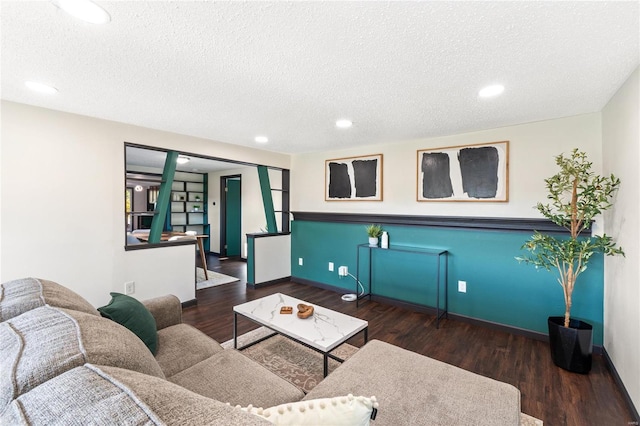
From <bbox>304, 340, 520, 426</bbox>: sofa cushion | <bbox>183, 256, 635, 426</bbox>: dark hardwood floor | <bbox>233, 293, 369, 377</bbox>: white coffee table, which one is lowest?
<bbox>183, 256, 635, 426</bbox>: dark hardwood floor

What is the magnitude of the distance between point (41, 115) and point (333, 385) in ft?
11.0

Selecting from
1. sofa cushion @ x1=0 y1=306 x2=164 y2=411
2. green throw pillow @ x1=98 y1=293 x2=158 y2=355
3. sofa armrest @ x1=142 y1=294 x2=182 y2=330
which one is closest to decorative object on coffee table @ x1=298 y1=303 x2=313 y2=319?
sofa armrest @ x1=142 y1=294 x2=182 y2=330

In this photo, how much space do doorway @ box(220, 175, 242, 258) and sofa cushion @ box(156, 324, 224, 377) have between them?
499cm

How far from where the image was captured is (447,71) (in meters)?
1.81

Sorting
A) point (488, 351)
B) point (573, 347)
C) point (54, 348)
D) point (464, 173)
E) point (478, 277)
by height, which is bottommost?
point (488, 351)

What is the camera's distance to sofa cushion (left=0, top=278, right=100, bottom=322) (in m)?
1.09

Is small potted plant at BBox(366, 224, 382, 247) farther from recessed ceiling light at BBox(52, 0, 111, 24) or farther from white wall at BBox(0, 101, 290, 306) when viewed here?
recessed ceiling light at BBox(52, 0, 111, 24)

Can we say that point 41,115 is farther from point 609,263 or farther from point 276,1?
point 609,263

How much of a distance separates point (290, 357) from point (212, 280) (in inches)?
114

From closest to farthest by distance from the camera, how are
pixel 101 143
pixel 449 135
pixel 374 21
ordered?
pixel 374 21, pixel 101 143, pixel 449 135

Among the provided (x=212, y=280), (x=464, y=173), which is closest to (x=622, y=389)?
(x=464, y=173)

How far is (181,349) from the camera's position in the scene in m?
1.67

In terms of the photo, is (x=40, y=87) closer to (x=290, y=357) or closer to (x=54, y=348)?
(x=54, y=348)

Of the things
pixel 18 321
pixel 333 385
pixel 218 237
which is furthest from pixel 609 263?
pixel 218 237
